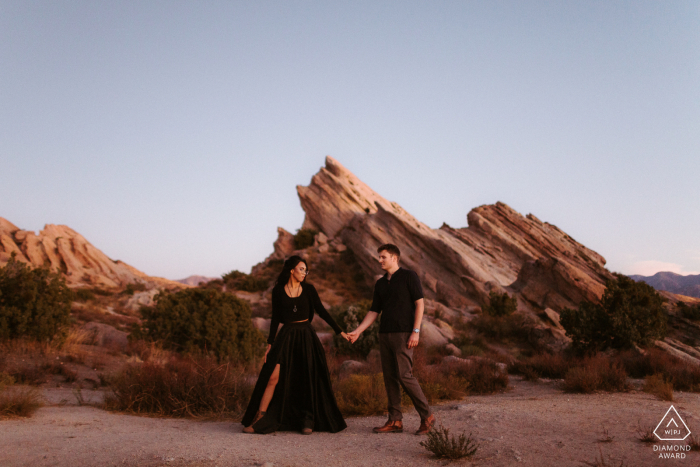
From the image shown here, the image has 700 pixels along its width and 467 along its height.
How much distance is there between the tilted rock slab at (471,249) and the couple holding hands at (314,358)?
63.4 ft

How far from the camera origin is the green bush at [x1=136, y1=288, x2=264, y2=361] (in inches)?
474

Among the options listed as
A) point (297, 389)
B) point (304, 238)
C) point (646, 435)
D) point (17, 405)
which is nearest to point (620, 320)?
point (646, 435)

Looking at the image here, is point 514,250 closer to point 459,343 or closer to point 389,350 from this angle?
point 459,343

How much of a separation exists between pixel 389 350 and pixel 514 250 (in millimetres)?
29599

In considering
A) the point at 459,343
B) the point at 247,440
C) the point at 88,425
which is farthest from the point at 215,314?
the point at 459,343

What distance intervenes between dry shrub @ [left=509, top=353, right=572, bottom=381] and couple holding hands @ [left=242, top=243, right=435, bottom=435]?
20.0 ft

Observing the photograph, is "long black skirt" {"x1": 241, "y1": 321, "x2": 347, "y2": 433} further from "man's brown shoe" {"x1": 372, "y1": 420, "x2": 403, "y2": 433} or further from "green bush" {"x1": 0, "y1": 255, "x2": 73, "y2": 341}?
"green bush" {"x1": 0, "y1": 255, "x2": 73, "y2": 341}

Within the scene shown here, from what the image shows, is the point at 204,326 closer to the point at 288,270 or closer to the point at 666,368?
the point at 288,270

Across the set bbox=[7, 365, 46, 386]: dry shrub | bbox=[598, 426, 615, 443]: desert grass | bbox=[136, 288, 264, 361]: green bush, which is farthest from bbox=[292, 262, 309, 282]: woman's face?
bbox=[7, 365, 46, 386]: dry shrub

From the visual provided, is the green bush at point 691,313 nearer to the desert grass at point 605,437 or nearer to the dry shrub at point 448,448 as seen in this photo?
the desert grass at point 605,437

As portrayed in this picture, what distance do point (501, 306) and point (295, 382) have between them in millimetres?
18441

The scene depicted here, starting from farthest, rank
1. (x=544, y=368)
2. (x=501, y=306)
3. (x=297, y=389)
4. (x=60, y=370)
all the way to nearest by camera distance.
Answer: (x=501, y=306), (x=544, y=368), (x=60, y=370), (x=297, y=389)

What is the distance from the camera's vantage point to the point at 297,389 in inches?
233

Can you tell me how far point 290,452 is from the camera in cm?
476
